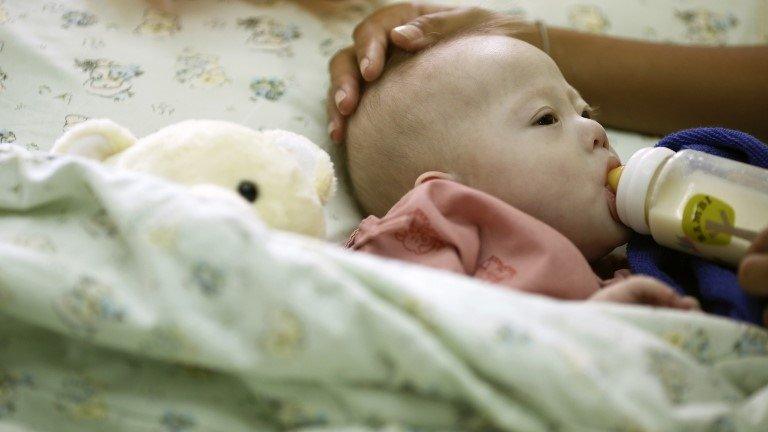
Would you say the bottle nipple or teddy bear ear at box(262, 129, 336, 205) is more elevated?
teddy bear ear at box(262, 129, 336, 205)

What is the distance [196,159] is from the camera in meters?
0.65

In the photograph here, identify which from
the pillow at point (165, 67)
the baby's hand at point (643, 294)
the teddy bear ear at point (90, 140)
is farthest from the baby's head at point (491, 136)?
the teddy bear ear at point (90, 140)

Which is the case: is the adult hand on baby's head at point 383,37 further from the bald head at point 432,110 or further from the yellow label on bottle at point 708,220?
the yellow label on bottle at point 708,220

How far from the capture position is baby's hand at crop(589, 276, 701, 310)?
658mm

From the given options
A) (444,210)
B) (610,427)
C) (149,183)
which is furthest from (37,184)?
(610,427)

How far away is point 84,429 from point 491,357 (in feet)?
1.14

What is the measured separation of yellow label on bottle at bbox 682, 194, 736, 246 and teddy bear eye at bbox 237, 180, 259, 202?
474 mm

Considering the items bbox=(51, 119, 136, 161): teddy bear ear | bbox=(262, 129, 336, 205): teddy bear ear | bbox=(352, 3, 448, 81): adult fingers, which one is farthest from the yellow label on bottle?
bbox=(51, 119, 136, 161): teddy bear ear

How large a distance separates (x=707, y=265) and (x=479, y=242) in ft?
0.84

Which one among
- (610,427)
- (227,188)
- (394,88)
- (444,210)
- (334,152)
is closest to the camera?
(610,427)

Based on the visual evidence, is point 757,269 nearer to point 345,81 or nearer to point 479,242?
point 479,242

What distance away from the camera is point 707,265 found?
0.78 m

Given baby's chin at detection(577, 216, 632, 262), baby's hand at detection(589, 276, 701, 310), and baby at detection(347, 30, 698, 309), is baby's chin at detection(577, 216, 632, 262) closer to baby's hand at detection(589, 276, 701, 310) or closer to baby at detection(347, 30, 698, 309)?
Result: baby at detection(347, 30, 698, 309)

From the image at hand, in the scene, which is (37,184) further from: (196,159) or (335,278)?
(335,278)
